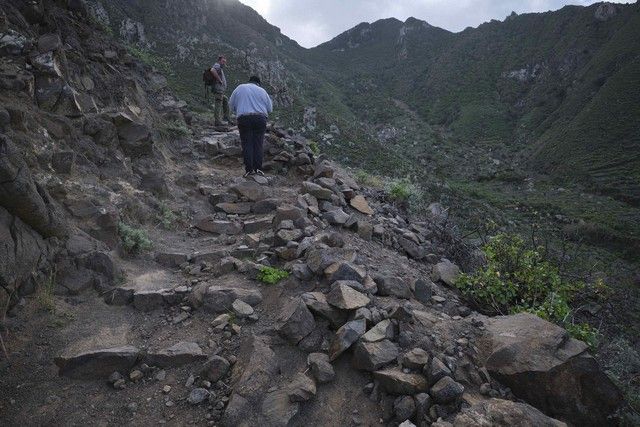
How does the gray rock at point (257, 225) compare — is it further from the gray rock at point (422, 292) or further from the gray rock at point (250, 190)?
the gray rock at point (422, 292)

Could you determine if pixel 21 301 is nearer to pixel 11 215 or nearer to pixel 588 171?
Answer: pixel 11 215

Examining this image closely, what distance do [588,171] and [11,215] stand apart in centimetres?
3867

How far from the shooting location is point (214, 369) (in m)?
2.86

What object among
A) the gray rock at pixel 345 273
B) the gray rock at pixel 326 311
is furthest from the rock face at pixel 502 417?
the gray rock at pixel 345 273

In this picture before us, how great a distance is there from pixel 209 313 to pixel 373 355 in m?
1.61

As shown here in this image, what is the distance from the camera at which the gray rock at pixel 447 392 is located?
2518 mm

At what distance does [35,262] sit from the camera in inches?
131

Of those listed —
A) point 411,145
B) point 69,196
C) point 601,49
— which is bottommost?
point 411,145

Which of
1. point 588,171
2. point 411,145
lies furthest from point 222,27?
point 588,171

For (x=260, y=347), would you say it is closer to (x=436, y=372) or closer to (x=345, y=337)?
(x=345, y=337)

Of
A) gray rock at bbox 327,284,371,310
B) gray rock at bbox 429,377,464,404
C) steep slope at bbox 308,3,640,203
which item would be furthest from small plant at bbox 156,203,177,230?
steep slope at bbox 308,3,640,203

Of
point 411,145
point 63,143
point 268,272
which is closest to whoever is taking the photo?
point 268,272

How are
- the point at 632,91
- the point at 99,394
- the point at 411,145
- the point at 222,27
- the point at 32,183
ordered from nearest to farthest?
the point at 99,394
the point at 32,183
the point at 632,91
the point at 411,145
the point at 222,27

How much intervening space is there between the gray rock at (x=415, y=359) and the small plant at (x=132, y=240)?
3270mm
